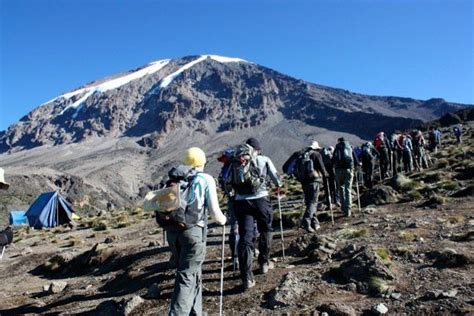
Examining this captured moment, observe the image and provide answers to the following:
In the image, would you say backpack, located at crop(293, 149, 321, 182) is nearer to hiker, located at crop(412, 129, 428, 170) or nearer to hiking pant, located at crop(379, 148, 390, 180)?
hiking pant, located at crop(379, 148, 390, 180)

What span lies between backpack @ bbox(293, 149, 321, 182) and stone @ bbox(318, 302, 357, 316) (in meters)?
4.36

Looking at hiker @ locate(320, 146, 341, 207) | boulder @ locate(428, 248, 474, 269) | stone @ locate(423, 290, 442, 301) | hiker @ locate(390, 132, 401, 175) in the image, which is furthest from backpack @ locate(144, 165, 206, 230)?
hiker @ locate(390, 132, 401, 175)

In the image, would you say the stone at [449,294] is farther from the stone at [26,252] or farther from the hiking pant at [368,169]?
the stone at [26,252]

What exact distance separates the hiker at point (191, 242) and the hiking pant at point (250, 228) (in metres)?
1.05

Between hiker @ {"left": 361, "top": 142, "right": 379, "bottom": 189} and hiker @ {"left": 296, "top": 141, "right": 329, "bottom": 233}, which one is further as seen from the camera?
hiker @ {"left": 361, "top": 142, "right": 379, "bottom": 189}

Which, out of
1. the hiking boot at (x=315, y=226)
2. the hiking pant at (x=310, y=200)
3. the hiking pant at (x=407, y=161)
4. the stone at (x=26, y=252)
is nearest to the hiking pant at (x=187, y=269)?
the hiking pant at (x=310, y=200)

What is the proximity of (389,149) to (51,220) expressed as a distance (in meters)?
21.2

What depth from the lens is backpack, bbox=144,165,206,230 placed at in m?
5.39

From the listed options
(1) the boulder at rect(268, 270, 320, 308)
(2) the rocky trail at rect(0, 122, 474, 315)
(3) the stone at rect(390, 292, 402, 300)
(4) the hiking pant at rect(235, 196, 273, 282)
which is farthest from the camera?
(4) the hiking pant at rect(235, 196, 273, 282)

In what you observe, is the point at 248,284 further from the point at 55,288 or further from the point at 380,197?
the point at 380,197

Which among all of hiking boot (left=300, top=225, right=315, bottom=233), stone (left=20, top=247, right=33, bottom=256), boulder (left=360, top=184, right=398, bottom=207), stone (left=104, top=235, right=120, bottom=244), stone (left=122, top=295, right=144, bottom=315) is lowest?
stone (left=20, top=247, right=33, bottom=256)

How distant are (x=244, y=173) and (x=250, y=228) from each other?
0.77 meters

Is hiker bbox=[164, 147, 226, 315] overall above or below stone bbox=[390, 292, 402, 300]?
above

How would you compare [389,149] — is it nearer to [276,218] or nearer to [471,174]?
[471,174]
